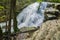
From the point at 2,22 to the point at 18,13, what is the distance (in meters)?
1.88

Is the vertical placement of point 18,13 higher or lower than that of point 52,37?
lower

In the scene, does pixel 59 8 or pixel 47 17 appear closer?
pixel 47 17

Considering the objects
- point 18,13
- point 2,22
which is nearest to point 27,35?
point 2,22

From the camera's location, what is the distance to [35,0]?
12062 millimetres

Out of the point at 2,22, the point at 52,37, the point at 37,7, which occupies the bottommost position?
the point at 2,22

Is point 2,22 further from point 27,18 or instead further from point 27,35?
point 27,35

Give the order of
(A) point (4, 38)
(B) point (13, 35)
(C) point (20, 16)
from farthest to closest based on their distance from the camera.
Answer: (C) point (20, 16), (B) point (13, 35), (A) point (4, 38)

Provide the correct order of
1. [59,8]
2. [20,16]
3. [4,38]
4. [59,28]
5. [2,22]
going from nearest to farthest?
[4,38] → [59,28] → [59,8] → [2,22] → [20,16]

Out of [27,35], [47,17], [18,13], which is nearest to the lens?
[27,35]

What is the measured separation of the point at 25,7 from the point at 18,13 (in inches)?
27.2

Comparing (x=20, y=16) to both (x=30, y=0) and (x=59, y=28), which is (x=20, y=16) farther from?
(x=59, y=28)

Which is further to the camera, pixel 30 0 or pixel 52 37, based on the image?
pixel 30 0

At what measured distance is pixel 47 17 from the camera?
6.72 meters

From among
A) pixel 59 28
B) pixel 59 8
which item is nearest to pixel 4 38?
pixel 59 28
